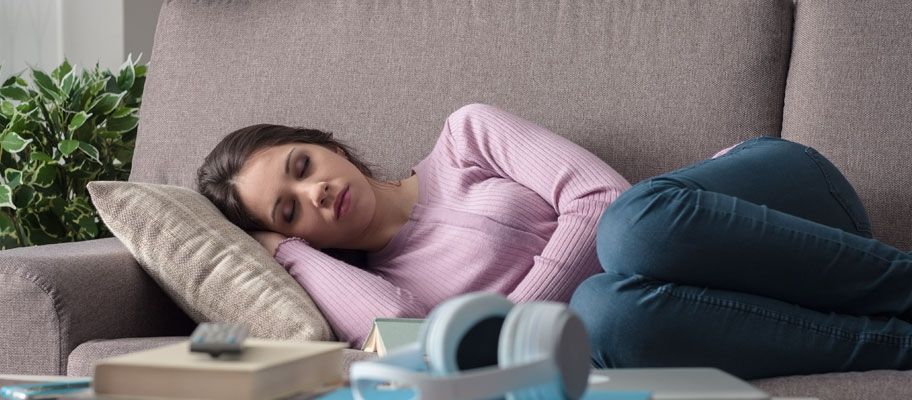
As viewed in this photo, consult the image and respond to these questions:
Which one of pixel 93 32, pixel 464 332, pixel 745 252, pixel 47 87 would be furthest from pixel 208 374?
pixel 93 32

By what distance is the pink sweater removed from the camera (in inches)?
63.8

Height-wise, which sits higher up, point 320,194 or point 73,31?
point 73,31

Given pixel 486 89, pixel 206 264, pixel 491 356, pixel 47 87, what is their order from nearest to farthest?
pixel 491 356, pixel 206 264, pixel 486 89, pixel 47 87

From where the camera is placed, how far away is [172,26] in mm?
2188

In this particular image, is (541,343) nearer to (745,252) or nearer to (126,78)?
(745,252)

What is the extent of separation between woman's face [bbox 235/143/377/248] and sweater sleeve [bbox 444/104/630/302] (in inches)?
7.5

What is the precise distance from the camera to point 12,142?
→ 6.88 ft

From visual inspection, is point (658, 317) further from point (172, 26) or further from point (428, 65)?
point (172, 26)

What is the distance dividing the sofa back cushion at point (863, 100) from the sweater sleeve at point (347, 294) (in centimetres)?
71

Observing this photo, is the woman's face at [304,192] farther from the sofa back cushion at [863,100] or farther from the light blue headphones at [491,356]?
the light blue headphones at [491,356]

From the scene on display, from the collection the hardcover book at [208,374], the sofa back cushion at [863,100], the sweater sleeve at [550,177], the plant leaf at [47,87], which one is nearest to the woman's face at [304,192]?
the sweater sleeve at [550,177]

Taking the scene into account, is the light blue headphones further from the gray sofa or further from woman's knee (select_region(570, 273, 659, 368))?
the gray sofa

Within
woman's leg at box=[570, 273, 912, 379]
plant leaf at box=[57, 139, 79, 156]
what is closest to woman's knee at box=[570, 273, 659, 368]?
woman's leg at box=[570, 273, 912, 379]

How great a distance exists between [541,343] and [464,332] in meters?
0.05
